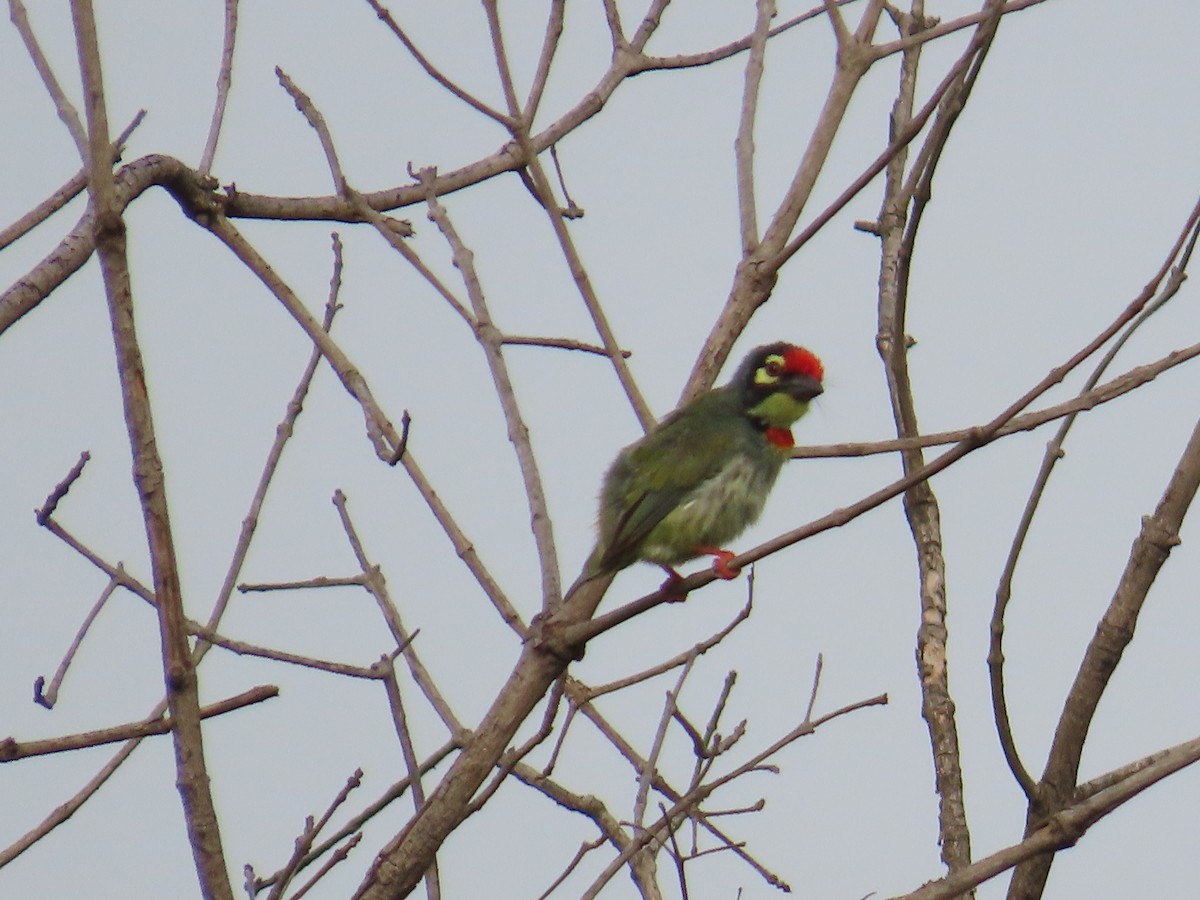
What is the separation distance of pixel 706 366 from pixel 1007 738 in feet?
3.46

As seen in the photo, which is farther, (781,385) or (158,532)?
(781,385)

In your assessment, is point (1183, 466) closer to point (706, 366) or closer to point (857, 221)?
point (706, 366)

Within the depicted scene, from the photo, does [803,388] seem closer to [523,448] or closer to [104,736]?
[523,448]

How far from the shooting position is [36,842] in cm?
255

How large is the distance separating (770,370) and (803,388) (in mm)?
158

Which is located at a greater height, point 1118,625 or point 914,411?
point 914,411

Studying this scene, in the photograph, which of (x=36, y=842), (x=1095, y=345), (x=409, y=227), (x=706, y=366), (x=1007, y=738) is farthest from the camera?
(x=409, y=227)

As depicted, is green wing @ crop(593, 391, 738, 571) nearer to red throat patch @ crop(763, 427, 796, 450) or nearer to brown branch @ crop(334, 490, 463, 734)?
red throat patch @ crop(763, 427, 796, 450)

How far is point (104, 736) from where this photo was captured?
233 cm

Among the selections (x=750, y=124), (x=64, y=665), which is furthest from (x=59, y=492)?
(x=750, y=124)

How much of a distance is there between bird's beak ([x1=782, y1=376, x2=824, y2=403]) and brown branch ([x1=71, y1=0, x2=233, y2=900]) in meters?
3.00

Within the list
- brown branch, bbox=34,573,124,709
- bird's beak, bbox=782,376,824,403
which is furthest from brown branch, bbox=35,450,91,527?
bird's beak, bbox=782,376,824,403

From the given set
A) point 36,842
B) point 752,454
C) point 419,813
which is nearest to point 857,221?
point 752,454

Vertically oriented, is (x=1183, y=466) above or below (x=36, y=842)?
above
